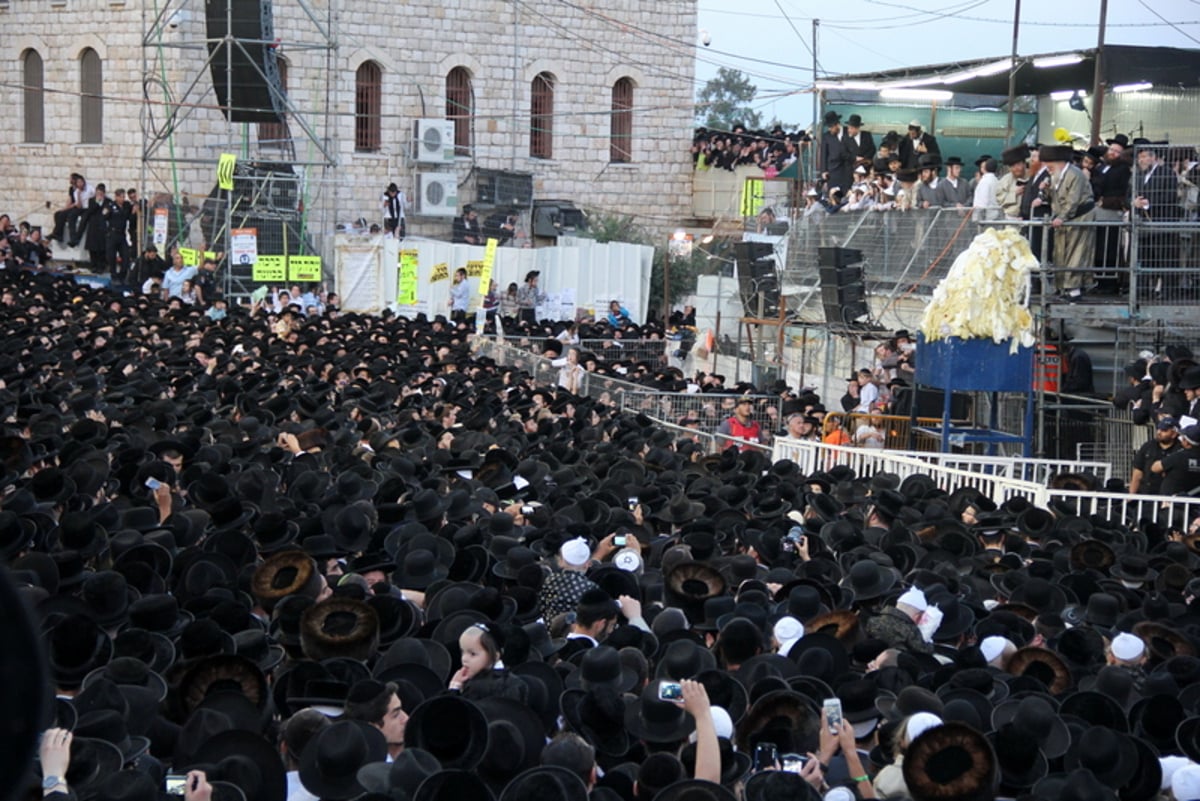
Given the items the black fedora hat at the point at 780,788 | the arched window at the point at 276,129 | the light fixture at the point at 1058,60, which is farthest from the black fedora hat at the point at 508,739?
the arched window at the point at 276,129

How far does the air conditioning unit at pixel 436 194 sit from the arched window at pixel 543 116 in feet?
11.8

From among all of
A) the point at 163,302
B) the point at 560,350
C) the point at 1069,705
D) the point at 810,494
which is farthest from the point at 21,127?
the point at 1069,705

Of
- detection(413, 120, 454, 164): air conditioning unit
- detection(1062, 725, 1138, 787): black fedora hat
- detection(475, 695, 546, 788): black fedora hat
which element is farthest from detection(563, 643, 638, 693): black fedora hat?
detection(413, 120, 454, 164): air conditioning unit

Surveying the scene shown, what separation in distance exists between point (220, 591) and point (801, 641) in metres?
2.53

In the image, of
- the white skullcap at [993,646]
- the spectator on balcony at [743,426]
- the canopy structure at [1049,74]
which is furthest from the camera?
the canopy structure at [1049,74]

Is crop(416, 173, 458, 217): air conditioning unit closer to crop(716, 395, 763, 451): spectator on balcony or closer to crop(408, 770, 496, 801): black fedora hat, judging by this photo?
crop(716, 395, 763, 451): spectator on balcony

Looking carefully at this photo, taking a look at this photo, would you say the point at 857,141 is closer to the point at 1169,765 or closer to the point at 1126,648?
the point at 1126,648

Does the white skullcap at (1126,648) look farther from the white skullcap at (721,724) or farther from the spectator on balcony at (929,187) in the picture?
the spectator on balcony at (929,187)

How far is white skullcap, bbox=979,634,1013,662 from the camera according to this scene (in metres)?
7.13

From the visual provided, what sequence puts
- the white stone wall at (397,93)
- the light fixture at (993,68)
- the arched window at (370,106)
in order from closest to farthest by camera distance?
the light fixture at (993,68), the white stone wall at (397,93), the arched window at (370,106)

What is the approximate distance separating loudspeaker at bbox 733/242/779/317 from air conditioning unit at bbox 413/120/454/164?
53.1 ft

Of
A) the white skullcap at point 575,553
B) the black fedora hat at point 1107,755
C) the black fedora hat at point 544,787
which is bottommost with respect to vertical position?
the black fedora hat at point 1107,755

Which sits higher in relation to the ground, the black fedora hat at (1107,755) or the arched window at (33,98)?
the arched window at (33,98)

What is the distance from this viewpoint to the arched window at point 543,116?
4216 cm
